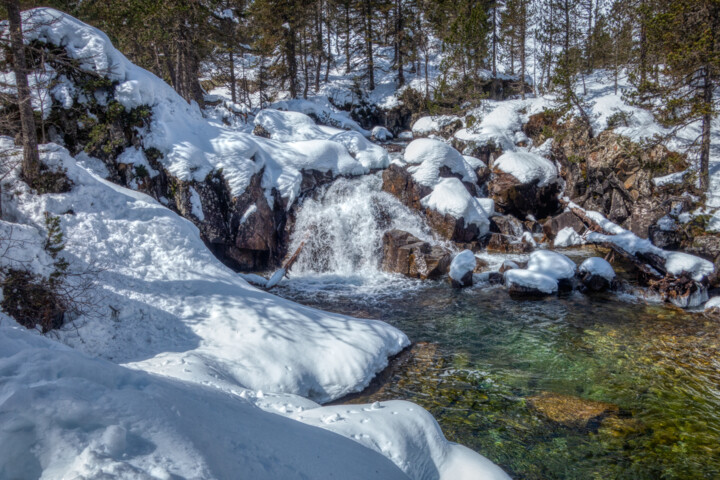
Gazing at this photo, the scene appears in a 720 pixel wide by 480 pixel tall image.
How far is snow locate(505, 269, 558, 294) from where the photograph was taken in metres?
10.2

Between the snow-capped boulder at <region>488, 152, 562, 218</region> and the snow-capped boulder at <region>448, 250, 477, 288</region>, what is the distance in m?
6.86

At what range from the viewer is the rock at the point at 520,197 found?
16.8m

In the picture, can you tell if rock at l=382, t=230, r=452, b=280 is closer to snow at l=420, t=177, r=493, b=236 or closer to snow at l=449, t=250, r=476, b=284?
snow at l=449, t=250, r=476, b=284

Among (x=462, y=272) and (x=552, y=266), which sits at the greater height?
(x=552, y=266)

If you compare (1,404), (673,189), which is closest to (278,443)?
(1,404)

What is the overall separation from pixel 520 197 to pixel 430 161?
4.79 m

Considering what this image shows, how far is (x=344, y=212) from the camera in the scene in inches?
551

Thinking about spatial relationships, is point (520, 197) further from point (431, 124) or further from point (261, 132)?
point (261, 132)

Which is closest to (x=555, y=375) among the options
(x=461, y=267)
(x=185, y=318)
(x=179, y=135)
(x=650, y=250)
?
(x=461, y=267)

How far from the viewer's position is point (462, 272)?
432 inches

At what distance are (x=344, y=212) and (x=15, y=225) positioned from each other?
9.33 m

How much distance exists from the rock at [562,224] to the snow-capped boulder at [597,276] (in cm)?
432

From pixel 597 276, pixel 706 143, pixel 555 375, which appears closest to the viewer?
pixel 555 375

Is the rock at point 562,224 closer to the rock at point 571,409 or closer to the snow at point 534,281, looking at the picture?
the snow at point 534,281
